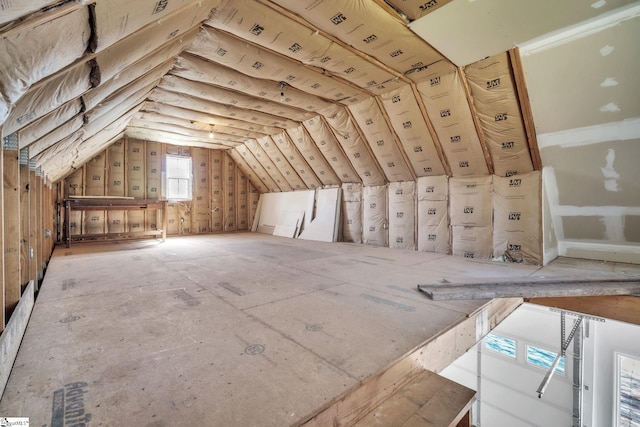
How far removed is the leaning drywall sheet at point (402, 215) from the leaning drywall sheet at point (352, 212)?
954 mm

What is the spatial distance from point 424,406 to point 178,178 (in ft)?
30.3

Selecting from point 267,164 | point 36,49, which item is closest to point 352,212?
point 267,164

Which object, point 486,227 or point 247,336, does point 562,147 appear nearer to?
point 486,227

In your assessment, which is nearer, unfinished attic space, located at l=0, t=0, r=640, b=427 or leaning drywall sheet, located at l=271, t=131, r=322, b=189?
unfinished attic space, located at l=0, t=0, r=640, b=427

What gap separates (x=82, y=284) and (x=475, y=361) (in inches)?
284

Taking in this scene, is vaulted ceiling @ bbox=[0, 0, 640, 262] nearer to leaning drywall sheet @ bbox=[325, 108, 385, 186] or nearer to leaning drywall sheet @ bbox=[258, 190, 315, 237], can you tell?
leaning drywall sheet @ bbox=[325, 108, 385, 186]

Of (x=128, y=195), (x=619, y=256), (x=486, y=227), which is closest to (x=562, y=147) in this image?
(x=486, y=227)

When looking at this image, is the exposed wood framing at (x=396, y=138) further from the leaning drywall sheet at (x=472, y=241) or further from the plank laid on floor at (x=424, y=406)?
the plank laid on floor at (x=424, y=406)

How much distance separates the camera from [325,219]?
7.52 m

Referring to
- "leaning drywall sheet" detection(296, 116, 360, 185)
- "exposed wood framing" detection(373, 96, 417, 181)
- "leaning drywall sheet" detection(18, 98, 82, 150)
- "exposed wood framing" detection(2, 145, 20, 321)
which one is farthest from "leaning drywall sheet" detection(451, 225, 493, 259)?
"exposed wood framing" detection(2, 145, 20, 321)

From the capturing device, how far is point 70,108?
2.19 metres

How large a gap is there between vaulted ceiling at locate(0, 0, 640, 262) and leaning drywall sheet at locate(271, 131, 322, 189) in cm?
140

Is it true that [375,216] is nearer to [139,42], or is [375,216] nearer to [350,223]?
[350,223]

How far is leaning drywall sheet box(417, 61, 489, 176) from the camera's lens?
13.1ft
